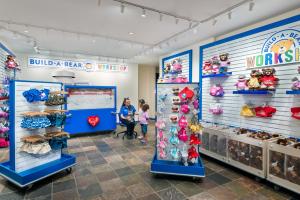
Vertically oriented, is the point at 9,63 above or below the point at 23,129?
above

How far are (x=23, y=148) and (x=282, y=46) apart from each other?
193 inches

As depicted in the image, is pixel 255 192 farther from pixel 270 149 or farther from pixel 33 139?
pixel 33 139

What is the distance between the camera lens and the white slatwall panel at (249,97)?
10.9 ft

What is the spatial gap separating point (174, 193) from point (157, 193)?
0.27 meters

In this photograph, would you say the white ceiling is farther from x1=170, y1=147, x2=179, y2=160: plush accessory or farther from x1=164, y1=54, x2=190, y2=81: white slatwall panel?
x1=170, y1=147, x2=179, y2=160: plush accessory

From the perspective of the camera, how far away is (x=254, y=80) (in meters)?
3.65

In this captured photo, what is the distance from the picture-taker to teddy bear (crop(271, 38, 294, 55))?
3295 millimetres

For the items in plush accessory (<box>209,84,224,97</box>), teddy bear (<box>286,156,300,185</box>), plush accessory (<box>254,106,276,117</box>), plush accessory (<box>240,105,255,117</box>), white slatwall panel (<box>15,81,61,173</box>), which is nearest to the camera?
teddy bear (<box>286,156,300,185</box>)

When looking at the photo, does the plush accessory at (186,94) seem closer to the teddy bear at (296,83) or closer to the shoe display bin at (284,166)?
the shoe display bin at (284,166)

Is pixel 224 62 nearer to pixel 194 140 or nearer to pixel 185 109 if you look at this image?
pixel 185 109

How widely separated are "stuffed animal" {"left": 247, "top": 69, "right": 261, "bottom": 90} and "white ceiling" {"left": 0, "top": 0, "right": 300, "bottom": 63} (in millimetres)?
1135

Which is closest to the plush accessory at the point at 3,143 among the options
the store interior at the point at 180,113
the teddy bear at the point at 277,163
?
the store interior at the point at 180,113

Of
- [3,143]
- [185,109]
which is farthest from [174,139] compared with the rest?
[3,143]

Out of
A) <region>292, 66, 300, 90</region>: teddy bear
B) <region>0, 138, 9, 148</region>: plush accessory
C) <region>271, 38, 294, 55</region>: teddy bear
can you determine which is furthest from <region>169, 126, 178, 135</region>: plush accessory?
<region>0, 138, 9, 148</region>: plush accessory
